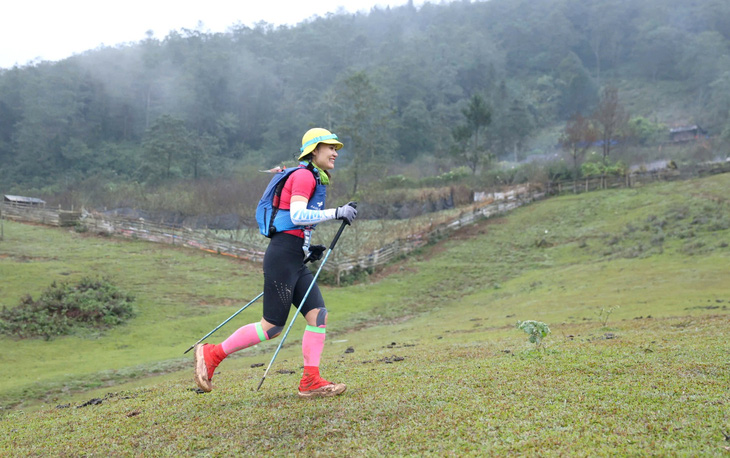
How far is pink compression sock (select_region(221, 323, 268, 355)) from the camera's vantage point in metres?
6.32

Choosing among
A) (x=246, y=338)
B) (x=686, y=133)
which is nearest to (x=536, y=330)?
(x=246, y=338)

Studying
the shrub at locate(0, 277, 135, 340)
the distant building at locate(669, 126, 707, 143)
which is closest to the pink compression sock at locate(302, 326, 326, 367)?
the shrub at locate(0, 277, 135, 340)

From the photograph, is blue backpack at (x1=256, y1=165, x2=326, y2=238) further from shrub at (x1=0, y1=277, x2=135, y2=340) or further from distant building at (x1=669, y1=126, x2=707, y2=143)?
distant building at (x1=669, y1=126, x2=707, y2=143)

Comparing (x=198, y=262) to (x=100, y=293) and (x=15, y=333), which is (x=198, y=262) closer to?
(x=100, y=293)

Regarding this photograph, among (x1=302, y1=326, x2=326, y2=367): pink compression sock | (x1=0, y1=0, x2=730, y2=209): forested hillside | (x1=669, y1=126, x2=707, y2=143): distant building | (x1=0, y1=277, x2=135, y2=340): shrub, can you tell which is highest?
(x1=0, y1=0, x2=730, y2=209): forested hillside

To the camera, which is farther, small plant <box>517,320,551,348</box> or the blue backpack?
small plant <box>517,320,551,348</box>

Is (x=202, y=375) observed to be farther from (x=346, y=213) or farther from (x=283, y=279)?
(x=346, y=213)

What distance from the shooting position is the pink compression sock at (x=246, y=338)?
632cm

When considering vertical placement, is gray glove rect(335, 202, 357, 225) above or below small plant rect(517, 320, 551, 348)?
above

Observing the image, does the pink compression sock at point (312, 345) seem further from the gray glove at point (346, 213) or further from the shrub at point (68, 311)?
the shrub at point (68, 311)

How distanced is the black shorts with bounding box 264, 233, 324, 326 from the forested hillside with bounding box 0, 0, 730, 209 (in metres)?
49.6

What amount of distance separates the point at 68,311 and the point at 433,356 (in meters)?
13.4

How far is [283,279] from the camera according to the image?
6227mm

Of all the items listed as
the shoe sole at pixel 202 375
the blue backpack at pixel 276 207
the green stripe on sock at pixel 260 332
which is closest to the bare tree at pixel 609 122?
the blue backpack at pixel 276 207
